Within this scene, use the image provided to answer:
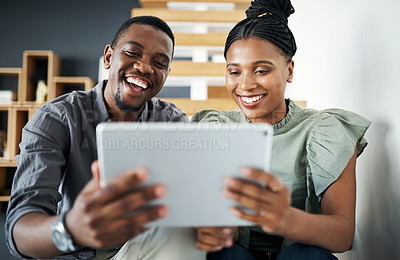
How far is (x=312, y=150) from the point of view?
43.4 inches

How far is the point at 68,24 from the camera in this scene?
12.8 feet

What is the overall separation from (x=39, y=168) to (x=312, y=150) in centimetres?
86

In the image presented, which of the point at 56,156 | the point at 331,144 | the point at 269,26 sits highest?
the point at 269,26

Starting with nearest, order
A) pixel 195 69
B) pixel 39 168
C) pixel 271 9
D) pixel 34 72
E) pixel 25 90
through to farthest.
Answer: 1. pixel 39 168
2. pixel 271 9
3. pixel 195 69
4. pixel 25 90
5. pixel 34 72

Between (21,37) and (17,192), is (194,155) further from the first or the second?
(21,37)

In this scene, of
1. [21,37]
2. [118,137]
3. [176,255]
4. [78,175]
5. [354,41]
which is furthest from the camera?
[21,37]

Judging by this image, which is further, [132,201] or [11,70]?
[11,70]

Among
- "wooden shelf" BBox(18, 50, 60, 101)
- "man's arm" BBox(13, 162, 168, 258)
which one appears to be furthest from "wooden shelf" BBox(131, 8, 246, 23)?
A: "man's arm" BBox(13, 162, 168, 258)

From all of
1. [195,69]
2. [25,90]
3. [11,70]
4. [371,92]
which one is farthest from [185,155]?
[11,70]

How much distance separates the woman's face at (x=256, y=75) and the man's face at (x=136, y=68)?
1.09 feet

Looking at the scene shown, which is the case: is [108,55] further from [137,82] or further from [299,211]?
[299,211]

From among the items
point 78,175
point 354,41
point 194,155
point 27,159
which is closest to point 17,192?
point 27,159

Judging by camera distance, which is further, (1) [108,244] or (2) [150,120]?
(2) [150,120]

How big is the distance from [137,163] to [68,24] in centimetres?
378
